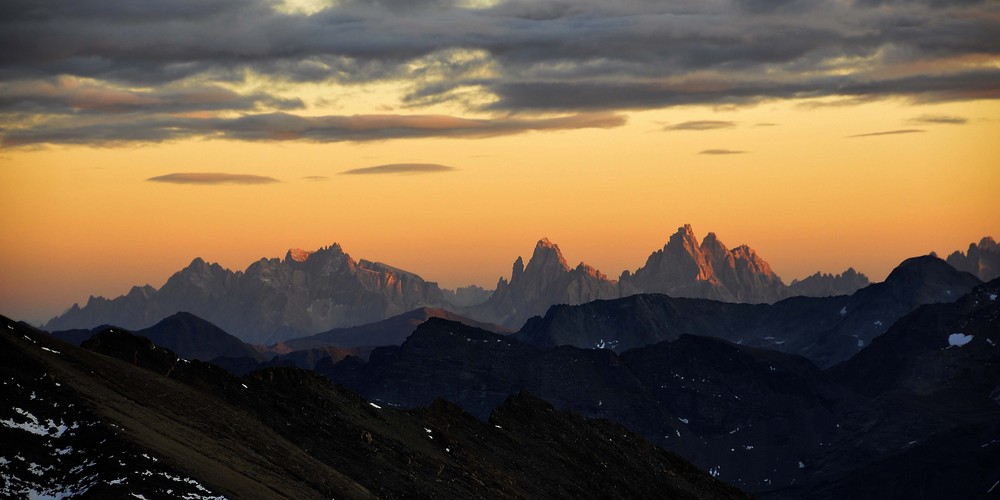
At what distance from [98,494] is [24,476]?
288 inches

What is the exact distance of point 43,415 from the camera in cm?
12950

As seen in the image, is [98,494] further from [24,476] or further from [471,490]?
[471,490]

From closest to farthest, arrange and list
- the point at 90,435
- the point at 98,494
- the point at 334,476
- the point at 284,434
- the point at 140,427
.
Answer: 1. the point at 98,494
2. the point at 90,435
3. the point at 140,427
4. the point at 334,476
5. the point at 284,434

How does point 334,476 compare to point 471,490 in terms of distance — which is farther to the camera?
point 471,490

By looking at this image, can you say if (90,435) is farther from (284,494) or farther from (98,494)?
(284,494)

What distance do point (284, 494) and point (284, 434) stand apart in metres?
46.2

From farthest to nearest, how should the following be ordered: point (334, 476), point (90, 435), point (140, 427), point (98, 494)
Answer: point (334, 476), point (140, 427), point (90, 435), point (98, 494)

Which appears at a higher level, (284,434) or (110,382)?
(110,382)

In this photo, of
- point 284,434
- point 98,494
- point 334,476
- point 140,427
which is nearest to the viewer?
point 98,494

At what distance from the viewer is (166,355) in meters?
190

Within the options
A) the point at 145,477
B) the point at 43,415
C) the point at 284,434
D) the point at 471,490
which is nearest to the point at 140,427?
the point at 43,415

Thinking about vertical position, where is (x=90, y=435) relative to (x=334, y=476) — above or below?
above

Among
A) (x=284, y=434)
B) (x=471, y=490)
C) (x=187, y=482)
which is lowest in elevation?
(x=471, y=490)

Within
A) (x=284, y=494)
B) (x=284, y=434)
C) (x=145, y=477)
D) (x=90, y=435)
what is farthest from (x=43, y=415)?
(x=284, y=434)
